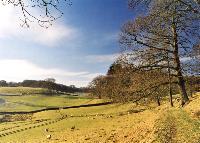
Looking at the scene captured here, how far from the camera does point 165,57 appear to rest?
125 ft

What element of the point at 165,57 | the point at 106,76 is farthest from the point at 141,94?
the point at 106,76

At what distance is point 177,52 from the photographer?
126ft

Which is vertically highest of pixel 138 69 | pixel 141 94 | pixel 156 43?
pixel 156 43

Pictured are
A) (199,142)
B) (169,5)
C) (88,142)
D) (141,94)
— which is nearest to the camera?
(199,142)

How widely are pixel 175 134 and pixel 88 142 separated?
9792mm

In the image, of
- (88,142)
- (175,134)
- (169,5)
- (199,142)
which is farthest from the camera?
(88,142)

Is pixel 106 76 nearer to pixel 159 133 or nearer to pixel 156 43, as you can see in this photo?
pixel 156 43

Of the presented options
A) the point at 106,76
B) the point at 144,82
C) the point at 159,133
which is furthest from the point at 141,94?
the point at 106,76

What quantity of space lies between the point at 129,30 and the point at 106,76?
8027cm

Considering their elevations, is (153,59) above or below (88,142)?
above

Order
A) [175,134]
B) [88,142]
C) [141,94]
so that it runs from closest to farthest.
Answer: [175,134], [88,142], [141,94]

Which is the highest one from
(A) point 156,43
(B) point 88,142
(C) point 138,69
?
(A) point 156,43

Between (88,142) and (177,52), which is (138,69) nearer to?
(177,52)

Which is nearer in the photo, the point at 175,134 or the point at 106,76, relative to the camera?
the point at 175,134
